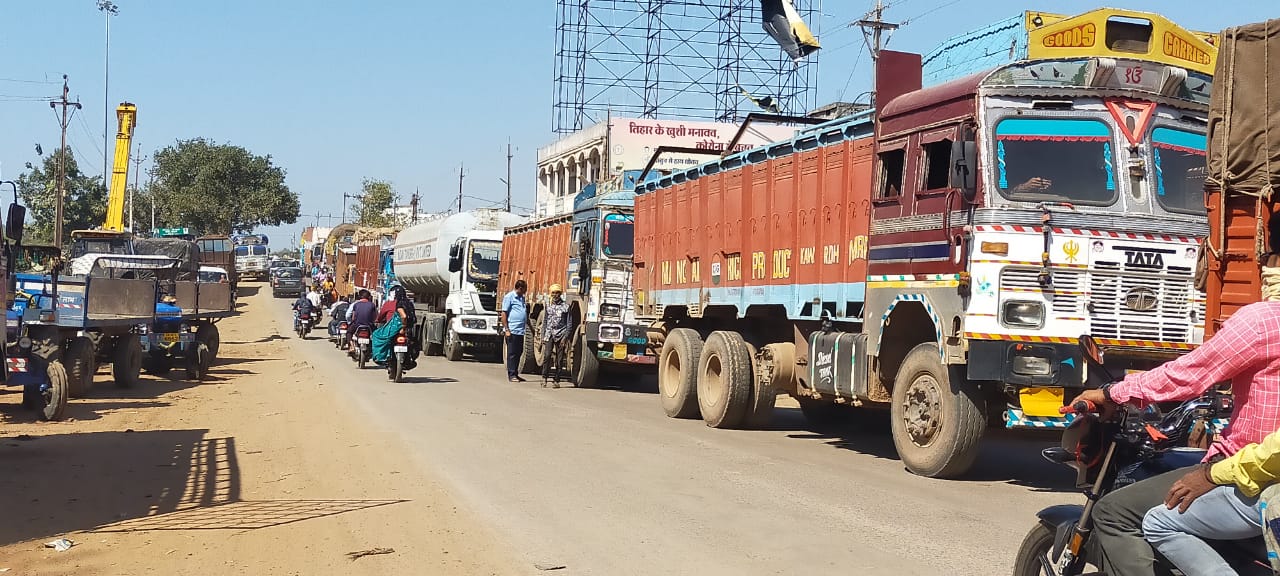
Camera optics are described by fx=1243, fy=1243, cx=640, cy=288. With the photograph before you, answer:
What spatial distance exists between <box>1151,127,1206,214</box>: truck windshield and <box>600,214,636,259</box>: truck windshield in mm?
11111

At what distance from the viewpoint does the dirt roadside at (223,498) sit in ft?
22.4

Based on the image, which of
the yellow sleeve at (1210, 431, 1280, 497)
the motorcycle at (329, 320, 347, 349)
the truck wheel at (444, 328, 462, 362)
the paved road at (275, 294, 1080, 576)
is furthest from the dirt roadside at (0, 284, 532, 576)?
the motorcycle at (329, 320, 347, 349)

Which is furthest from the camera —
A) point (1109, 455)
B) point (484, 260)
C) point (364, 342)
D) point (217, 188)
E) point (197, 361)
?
point (217, 188)

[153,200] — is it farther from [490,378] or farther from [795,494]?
[795,494]

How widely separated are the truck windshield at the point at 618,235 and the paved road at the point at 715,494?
4.87 metres

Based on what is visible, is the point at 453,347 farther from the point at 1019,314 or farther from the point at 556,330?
the point at 1019,314

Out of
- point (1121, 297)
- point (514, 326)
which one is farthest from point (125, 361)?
point (1121, 297)

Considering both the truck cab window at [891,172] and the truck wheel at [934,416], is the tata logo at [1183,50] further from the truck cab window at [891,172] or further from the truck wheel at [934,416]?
the truck wheel at [934,416]

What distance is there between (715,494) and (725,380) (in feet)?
16.3

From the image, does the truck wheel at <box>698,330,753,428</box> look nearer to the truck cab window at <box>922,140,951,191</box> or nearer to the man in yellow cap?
the truck cab window at <box>922,140,951,191</box>

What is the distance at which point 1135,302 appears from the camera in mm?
9484

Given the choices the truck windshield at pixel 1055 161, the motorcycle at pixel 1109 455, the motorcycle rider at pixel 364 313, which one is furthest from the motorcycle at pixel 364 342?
the motorcycle at pixel 1109 455

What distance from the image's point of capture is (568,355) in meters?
21.4

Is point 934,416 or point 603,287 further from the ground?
point 603,287
